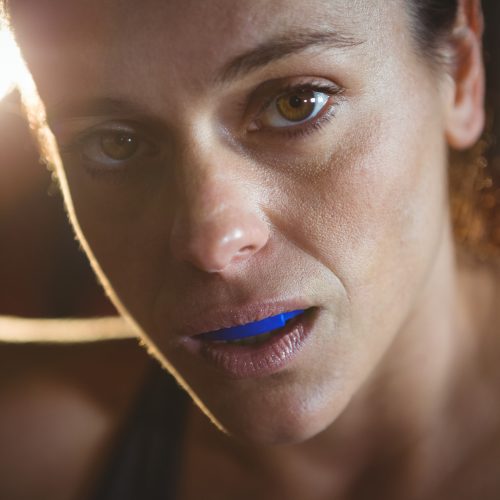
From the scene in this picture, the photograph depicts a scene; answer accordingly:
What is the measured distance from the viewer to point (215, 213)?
903mm

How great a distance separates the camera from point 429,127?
1070 mm

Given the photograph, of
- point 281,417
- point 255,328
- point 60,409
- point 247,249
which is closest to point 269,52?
point 247,249

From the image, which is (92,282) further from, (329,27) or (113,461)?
(329,27)

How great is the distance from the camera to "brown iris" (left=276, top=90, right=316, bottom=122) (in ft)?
3.16

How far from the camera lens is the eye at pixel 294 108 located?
37.9 inches

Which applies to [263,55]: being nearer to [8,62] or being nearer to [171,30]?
[171,30]

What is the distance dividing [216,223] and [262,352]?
21 cm

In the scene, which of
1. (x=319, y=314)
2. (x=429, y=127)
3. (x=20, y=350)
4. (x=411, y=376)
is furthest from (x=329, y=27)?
(x=20, y=350)

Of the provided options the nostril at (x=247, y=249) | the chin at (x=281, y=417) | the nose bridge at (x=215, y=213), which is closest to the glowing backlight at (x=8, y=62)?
the nose bridge at (x=215, y=213)

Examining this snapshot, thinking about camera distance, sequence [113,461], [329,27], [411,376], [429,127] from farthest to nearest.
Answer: [113,461]
[411,376]
[429,127]
[329,27]

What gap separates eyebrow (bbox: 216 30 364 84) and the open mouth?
311 millimetres

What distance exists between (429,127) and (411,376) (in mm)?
455

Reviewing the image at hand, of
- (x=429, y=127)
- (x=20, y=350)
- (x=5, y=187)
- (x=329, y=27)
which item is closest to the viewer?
(x=329, y=27)

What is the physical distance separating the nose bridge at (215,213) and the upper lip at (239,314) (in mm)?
65
